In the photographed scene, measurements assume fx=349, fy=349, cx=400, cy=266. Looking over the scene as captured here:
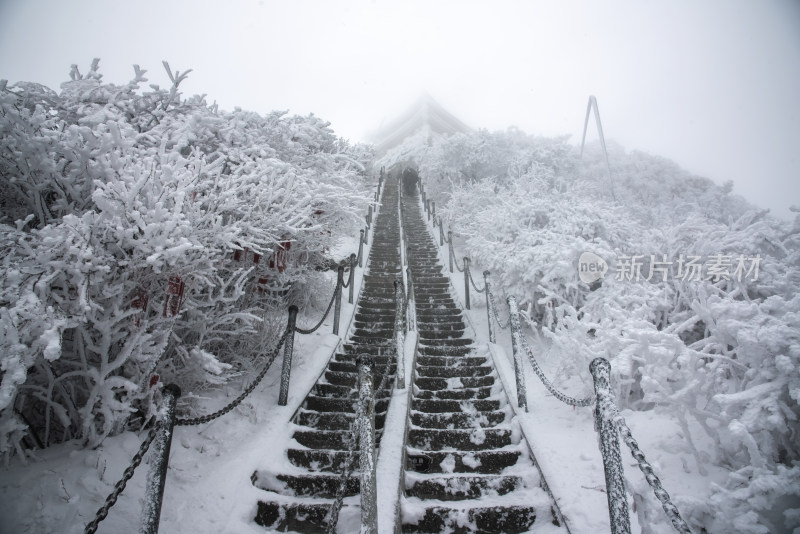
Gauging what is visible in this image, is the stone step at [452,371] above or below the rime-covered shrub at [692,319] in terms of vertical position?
below

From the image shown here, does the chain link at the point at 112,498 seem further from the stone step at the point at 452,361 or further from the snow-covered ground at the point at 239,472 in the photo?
the stone step at the point at 452,361

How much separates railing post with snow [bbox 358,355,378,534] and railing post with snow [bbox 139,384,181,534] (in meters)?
1.23

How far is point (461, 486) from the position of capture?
11.3 feet

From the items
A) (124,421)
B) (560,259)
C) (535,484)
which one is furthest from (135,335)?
(560,259)

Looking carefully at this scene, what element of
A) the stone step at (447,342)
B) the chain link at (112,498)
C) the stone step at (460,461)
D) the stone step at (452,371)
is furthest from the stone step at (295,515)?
the stone step at (447,342)

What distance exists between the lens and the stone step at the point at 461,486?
134 inches

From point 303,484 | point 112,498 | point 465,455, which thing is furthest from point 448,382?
point 112,498

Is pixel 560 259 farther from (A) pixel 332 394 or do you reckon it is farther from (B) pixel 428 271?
(B) pixel 428 271

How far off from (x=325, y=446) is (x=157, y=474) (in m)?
2.15

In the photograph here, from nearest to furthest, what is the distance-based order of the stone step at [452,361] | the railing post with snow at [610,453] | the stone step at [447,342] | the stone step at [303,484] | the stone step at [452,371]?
1. the railing post with snow at [610,453]
2. the stone step at [303,484]
3. the stone step at [452,371]
4. the stone step at [452,361]
5. the stone step at [447,342]

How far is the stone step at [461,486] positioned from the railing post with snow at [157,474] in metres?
2.19

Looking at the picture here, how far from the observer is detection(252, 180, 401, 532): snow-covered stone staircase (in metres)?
3.08

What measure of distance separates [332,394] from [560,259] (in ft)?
13.7

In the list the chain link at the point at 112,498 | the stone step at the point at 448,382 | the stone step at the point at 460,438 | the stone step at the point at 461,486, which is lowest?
the stone step at the point at 461,486
